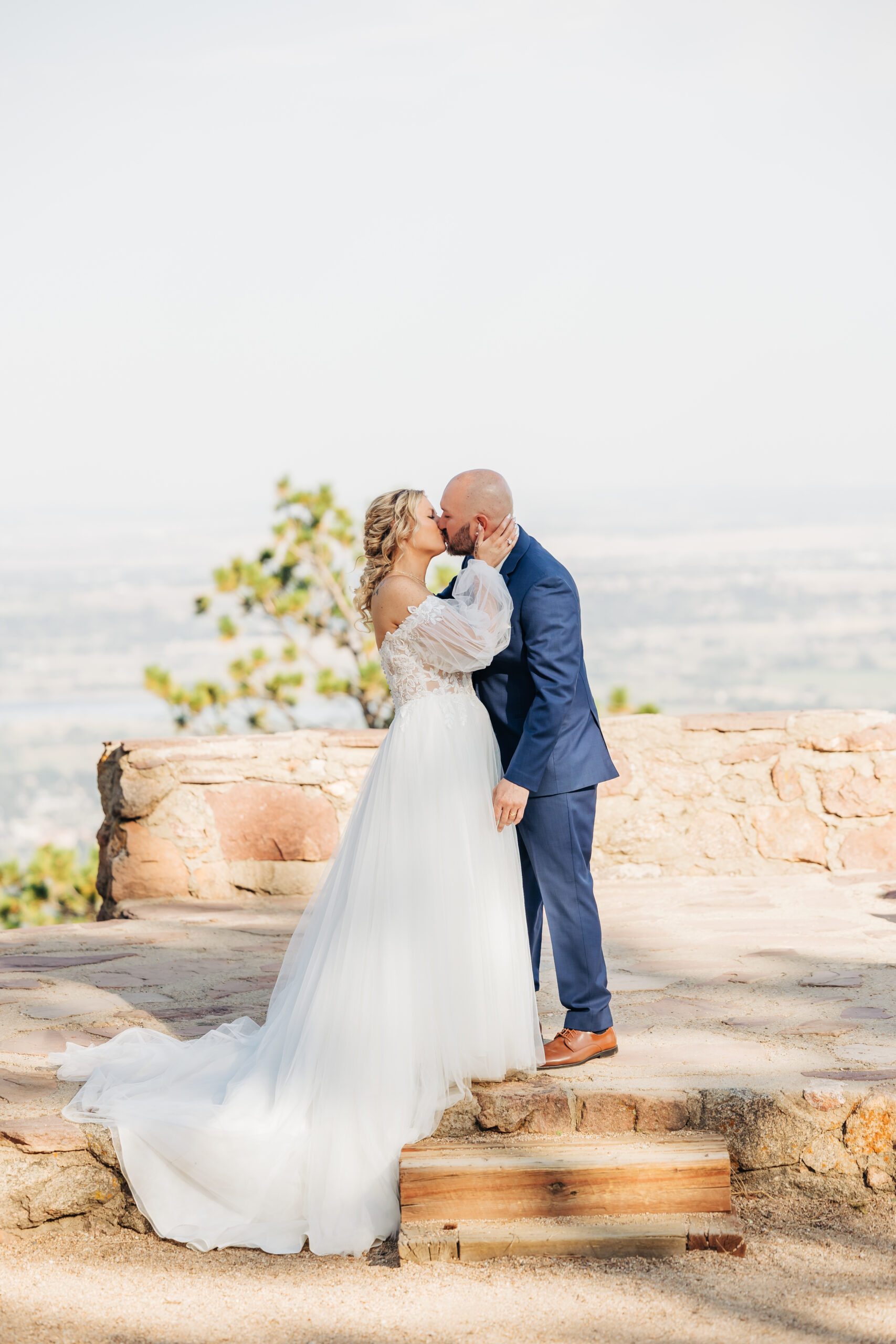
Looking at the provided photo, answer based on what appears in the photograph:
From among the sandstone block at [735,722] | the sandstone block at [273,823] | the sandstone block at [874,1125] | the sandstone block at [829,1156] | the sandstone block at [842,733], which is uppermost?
the sandstone block at [735,722]

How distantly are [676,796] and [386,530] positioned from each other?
10.9 ft

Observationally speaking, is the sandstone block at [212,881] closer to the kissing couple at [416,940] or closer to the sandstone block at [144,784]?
the sandstone block at [144,784]

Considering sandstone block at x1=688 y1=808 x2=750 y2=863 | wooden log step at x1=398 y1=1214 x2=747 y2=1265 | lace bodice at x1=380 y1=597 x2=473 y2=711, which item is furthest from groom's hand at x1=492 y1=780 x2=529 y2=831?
sandstone block at x1=688 y1=808 x2=750 y2=863

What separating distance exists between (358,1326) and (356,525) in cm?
872

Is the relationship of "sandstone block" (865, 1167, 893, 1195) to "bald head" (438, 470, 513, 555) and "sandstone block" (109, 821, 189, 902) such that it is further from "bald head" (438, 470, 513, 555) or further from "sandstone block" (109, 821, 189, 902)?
"sandstone block" (109, 821, 189, 902)

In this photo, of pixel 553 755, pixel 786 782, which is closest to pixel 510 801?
pixel 553 755

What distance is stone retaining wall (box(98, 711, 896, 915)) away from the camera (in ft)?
19.0

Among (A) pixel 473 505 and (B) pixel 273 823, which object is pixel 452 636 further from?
(B) pixel 273 823

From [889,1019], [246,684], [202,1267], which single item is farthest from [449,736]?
[246,684]

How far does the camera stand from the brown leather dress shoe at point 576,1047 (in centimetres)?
312

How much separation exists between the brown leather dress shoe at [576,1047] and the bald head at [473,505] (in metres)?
1.37

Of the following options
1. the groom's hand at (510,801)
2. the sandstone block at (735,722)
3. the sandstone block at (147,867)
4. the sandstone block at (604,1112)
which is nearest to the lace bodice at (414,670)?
the groom's hand at (510,801)

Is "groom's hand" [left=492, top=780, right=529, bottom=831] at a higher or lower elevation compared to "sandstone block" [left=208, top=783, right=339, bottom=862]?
→ higher

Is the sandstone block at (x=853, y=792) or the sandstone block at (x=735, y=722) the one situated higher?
the sandstone block at (x=735, y=722)
